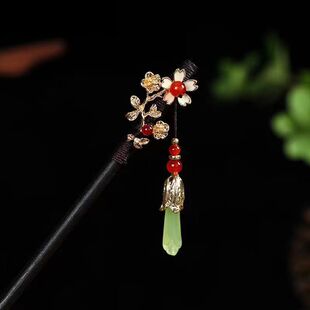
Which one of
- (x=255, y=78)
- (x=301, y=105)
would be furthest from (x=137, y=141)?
(x=255, y=78)

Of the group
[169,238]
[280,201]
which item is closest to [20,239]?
[280,201]

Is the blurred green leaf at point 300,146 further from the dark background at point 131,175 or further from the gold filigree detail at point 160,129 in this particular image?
the gold filigree detail at point 160,129

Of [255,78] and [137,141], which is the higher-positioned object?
[255,78]

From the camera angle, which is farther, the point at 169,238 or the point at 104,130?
the point at 104,130

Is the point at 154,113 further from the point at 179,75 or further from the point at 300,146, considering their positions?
the point at 300,146

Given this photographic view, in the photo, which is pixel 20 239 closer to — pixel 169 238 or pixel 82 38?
pixel 82 38

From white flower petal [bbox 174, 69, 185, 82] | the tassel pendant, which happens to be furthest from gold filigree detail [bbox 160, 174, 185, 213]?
white flower petal [bbox 174, 69, 185, 82]
